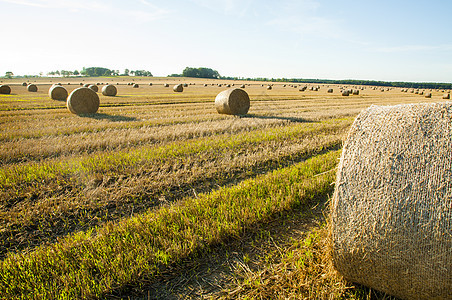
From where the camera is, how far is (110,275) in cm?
301

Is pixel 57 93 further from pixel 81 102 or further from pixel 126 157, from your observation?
pixel 126 157

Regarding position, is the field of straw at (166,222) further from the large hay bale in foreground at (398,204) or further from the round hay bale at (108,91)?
the round hay bale at (108,91)

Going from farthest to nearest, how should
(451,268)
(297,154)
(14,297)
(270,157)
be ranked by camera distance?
(297,154) < (270,157) < (14,297) < (451,268)

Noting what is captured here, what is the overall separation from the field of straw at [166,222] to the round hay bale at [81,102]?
7647mm

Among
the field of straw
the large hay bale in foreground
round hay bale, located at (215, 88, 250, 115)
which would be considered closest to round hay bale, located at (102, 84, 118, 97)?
round hay bale, located at (215, 88, 250, 115)

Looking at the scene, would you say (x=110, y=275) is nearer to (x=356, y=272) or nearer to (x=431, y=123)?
(x=356, y=272)

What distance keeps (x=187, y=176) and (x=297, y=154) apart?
10.7 feet

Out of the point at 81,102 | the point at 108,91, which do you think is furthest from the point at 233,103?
the point at 108,91

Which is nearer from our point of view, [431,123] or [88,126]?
[431,123]

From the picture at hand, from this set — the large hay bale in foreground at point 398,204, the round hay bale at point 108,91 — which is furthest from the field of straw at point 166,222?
the round hay bale at point 108,91

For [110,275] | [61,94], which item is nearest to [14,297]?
[110,275]

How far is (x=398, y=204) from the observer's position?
2396 mm

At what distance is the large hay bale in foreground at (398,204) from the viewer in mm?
2275

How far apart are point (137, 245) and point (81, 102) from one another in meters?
14.1
